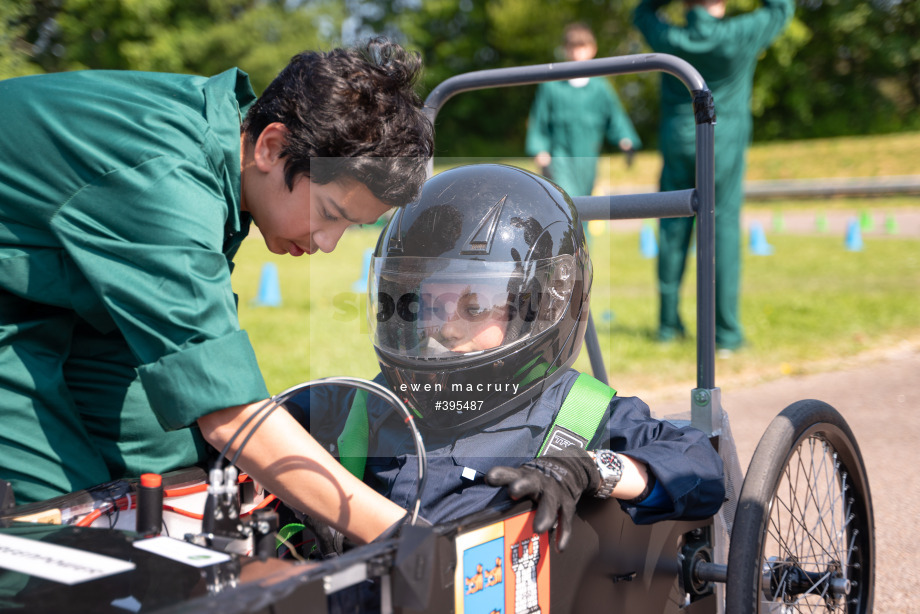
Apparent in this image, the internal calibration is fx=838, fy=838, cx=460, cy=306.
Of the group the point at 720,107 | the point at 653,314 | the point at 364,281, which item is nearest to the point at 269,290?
the point at 653,314

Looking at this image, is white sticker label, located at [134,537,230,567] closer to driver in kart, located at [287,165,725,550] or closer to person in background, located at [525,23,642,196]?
driver in kart, located at [287,165,725,550]

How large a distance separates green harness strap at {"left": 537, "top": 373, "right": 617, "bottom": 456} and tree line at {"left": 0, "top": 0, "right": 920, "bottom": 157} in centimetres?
1751

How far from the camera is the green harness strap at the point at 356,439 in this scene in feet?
6.21

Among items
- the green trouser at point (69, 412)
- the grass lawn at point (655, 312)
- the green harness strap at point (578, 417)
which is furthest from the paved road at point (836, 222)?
the green trouser at point (69, 412)

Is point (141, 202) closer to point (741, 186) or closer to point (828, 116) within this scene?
point (741, 186)

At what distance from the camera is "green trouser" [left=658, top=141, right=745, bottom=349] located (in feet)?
17.3

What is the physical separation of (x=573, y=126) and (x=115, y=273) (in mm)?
5732

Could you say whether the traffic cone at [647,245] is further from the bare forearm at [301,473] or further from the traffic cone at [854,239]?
the bare forearm at [301,473]

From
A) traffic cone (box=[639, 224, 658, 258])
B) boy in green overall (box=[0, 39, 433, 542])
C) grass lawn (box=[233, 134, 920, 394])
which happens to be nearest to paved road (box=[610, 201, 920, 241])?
traffic cone (box=[639, 224, 658, 258])

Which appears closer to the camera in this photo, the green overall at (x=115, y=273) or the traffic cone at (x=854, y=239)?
the green overall at (x=115, y=273)

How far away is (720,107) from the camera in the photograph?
5.31 meters

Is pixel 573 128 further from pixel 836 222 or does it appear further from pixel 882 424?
pixel 836 222

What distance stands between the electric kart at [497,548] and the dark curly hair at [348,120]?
0.54 metres

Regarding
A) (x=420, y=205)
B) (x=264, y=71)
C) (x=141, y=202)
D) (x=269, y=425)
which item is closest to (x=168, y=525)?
(x=269, y=425)
